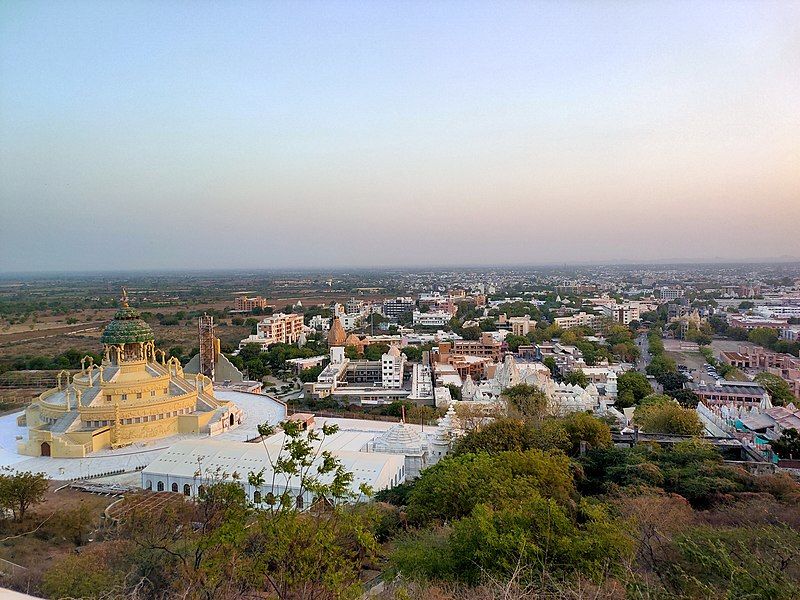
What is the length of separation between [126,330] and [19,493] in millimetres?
9576

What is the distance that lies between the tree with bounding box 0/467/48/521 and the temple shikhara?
217 inches

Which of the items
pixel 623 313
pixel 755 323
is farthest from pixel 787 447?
pixel 623 313

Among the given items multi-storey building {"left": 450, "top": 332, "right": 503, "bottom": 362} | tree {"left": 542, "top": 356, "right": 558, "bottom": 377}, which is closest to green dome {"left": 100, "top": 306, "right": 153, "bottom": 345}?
tree {"left": 542, "top": 356, "right": 558, "bottom": 377}

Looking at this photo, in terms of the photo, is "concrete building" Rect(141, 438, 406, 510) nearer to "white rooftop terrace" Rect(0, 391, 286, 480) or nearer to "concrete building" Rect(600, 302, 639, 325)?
"white rooftop terrace" Rect(0, 391, 286, 480)

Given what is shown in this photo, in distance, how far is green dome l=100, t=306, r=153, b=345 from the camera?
23.4 m

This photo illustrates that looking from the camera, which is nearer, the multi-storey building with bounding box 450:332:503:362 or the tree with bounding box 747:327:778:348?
the multi-storey building with bounding box 450:332:503:362

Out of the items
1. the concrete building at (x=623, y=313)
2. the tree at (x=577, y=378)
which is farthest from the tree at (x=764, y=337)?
the tree at (x=577, y=378)

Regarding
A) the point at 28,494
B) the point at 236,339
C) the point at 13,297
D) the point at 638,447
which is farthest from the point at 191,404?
the point at 13,297

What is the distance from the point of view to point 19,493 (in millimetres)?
14930

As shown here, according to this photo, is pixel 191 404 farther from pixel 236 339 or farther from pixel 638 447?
pixel 236 339

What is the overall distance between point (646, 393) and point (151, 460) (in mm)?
26678

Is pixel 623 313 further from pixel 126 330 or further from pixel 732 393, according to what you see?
pixel 126 330

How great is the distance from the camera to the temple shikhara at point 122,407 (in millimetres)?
21000

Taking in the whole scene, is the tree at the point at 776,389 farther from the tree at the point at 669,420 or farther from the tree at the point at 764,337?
the tree at the point at 764,337
